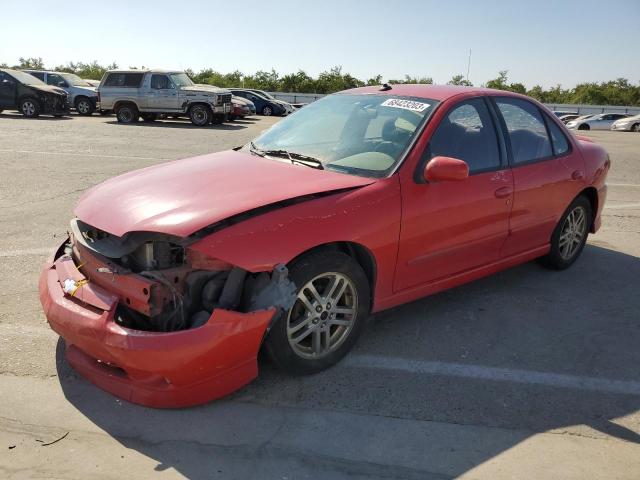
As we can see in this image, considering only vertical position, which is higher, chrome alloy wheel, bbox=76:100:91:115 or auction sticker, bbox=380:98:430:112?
auction sticker, bbox=380:98:430:112

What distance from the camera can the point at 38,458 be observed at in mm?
2564

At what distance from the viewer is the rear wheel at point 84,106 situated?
74.9 feet

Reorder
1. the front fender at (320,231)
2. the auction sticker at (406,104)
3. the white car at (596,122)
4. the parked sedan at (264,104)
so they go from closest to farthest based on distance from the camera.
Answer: the front fender at (320,231), the auction sticker at (406,104), the parked sedan at (264,104), the white car at (596,122)

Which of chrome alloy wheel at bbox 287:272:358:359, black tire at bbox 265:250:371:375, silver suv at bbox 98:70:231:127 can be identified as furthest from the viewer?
silver suv at bbox 98:70:231:127

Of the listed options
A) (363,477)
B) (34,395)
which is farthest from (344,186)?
(34,395)

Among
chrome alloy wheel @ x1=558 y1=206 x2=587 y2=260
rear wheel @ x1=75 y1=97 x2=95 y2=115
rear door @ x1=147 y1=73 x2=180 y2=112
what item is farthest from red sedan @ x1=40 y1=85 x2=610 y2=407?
rear wheel @ x1=75 y1=97 x2=95 y2=115

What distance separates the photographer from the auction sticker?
4027 millimetres

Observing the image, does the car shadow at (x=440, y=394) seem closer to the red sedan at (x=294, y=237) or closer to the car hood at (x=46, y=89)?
the red sedan at (x=294, y=237)

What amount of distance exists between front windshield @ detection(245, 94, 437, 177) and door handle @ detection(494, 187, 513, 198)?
80cm

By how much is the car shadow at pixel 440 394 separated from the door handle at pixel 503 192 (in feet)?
2.89

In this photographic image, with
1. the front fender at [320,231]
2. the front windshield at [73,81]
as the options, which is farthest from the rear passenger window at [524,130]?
the front windshield at [73,81]

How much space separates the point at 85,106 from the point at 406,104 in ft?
71.1

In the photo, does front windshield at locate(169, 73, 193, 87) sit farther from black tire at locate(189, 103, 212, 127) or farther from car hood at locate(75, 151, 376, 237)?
car hood at locate(75, 151, 376, 237)

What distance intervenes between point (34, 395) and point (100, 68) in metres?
62.6
